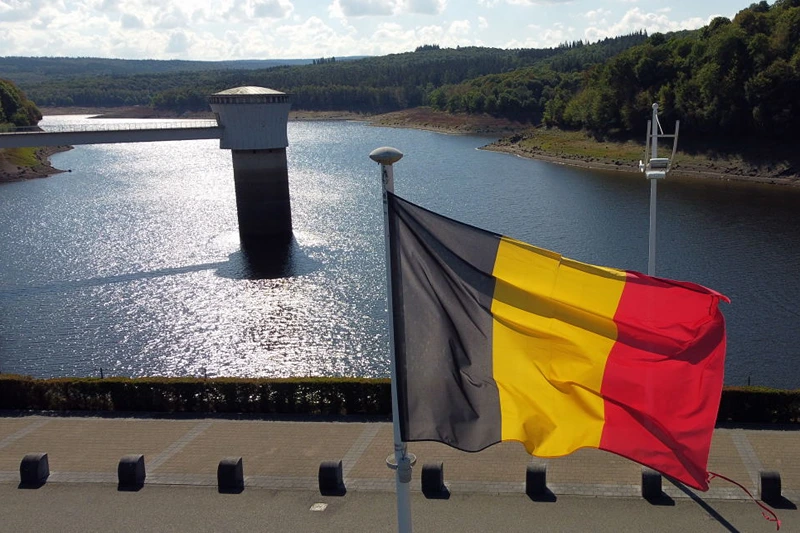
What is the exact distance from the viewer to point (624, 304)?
965 cm

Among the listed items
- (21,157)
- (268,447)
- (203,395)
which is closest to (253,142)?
(203,395)

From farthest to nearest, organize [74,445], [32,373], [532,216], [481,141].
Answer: [481,141] → [532,216] → [32,373] → [74,445]

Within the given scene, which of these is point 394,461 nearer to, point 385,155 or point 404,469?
point 404,469

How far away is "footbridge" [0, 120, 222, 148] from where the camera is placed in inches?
2254

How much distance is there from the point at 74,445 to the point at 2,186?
83.1m

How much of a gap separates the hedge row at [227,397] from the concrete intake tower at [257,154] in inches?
1463

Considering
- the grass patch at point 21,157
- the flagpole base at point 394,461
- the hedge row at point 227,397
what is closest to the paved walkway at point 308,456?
the hedge row at point 227,397

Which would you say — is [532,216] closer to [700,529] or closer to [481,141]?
[700,529]

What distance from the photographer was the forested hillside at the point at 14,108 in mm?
124812

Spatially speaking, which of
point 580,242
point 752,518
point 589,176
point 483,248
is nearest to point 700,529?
point 752,518

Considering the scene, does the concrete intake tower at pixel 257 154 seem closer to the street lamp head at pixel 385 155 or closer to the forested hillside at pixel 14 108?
the street lamp head at pixel 385 155

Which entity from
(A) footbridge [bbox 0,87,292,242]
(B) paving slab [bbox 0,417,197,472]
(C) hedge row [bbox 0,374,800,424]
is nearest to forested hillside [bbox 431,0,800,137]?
(A) footbridge [bbox 0,87,292,242]

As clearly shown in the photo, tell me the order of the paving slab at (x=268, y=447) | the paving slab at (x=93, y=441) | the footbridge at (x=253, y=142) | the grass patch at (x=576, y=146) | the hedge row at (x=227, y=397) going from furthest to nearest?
the grass patch at (x=576, y=146), the footbridge at (x=253, y=142), the hedge row at (x=227, y=397), the paving slab at (x=93, y=441), the paving slab at (x=268, y=447)

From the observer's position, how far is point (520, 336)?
966 centimetres
